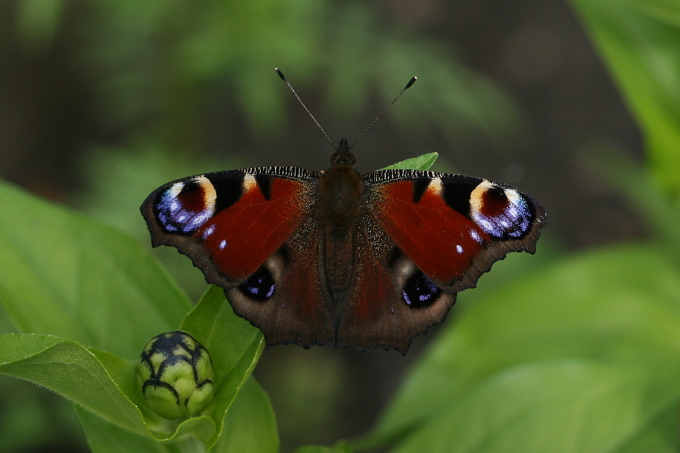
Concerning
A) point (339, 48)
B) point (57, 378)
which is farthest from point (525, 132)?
point (57, 378)

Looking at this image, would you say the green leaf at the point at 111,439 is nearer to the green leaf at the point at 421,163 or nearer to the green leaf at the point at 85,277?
the green leaf at the point at 85,277

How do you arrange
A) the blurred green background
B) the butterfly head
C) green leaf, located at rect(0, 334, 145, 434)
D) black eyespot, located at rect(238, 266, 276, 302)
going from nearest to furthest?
1. green leaf, located at rect(0, 334, 145, 434)
2. black eyespot, located at rect(238, 266, 276, 302)
3. the butterfly head
4. the blurred green background

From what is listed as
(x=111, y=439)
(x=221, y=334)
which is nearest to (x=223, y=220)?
(x=221, y=334)

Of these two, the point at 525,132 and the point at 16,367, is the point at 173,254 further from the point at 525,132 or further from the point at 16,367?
the point at 525,132

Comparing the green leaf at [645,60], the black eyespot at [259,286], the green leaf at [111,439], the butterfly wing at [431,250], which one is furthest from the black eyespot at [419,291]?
the green leaf at [645,60]

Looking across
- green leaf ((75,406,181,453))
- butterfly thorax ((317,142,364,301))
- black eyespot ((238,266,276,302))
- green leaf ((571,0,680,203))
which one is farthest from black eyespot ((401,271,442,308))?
green leaf ((571,0,680,203))

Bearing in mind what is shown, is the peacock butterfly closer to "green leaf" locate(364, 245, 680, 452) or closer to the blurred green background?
"green leaf" locate(364, 245, 680, 452)
